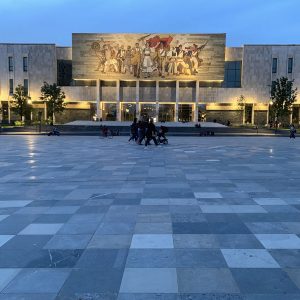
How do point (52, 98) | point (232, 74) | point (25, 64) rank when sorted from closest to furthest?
point (52, 98)
point (25, 64)
point (232, 74)

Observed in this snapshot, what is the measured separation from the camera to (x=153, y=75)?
6556cm

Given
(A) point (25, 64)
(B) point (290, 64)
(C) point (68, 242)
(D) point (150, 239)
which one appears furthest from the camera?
(A) point (25, 64)

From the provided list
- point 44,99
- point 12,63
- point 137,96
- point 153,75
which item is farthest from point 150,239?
point 12,63

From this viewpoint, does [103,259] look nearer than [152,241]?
Yes

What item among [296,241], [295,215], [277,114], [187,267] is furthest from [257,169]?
[277,114]

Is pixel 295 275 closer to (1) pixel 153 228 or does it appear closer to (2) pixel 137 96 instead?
(1) pixel 153 228

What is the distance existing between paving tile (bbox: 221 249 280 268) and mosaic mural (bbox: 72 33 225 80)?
62646mm

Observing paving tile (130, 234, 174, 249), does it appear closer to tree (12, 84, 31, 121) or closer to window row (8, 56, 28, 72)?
tree (12, 84, 31, 121)

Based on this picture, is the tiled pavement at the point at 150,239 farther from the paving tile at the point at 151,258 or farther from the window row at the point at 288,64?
the window row at the point at 288,64

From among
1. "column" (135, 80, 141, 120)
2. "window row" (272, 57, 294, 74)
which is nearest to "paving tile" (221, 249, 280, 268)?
"column" (135, 80, 141, 120)

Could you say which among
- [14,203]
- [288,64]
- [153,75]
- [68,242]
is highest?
[288,64]

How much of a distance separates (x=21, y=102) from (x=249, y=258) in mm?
61453

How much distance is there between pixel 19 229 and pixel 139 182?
15.3 feet

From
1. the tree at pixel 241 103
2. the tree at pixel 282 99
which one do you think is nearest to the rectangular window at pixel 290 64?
the tree at pixel 241 103
